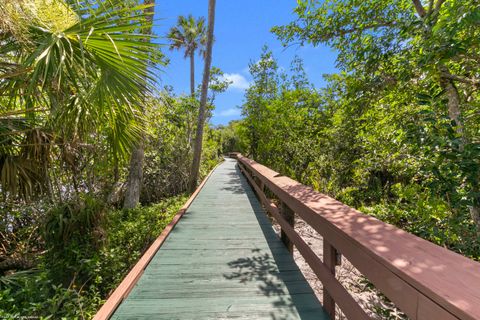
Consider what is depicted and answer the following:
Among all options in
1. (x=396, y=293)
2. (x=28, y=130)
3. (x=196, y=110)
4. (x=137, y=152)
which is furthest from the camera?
(x=196, y=110)

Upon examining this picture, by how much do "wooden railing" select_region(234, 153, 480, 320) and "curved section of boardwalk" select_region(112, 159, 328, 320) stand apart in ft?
1.46

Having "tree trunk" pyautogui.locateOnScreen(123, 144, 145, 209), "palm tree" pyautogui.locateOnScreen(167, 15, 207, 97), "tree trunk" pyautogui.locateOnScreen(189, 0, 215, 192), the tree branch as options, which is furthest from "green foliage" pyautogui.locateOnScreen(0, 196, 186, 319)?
"palm tree" pyautogui.locateOnScreen(167, 15, 207, 97)

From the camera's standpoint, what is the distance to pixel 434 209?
3.40 meters

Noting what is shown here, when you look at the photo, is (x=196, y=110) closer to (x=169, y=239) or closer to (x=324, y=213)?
(x=169, y=239)

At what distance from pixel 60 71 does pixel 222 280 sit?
2.55 metres

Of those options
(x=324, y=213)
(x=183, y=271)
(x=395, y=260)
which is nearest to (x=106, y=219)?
(x=183, y=271)

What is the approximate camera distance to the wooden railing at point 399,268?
2.53 ft

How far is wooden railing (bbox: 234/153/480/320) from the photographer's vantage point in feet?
2.53

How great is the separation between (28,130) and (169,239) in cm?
237

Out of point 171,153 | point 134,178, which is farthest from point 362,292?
point 171,153

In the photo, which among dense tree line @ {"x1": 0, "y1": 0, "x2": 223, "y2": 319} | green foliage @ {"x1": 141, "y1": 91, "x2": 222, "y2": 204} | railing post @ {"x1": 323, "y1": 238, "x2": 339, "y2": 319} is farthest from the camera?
green foliage @ {"x1": 141, "y1": 91, "x2": 222, "y2": 204}

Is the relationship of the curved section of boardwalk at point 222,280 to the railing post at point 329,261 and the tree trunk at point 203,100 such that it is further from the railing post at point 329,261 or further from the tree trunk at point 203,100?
the tree trunk at point 203,100

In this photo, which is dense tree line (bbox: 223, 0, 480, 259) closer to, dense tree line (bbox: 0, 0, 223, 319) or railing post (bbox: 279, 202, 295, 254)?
railing post (bbox: 279, 202, 295, 254)

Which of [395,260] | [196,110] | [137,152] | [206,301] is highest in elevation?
[196,110]
